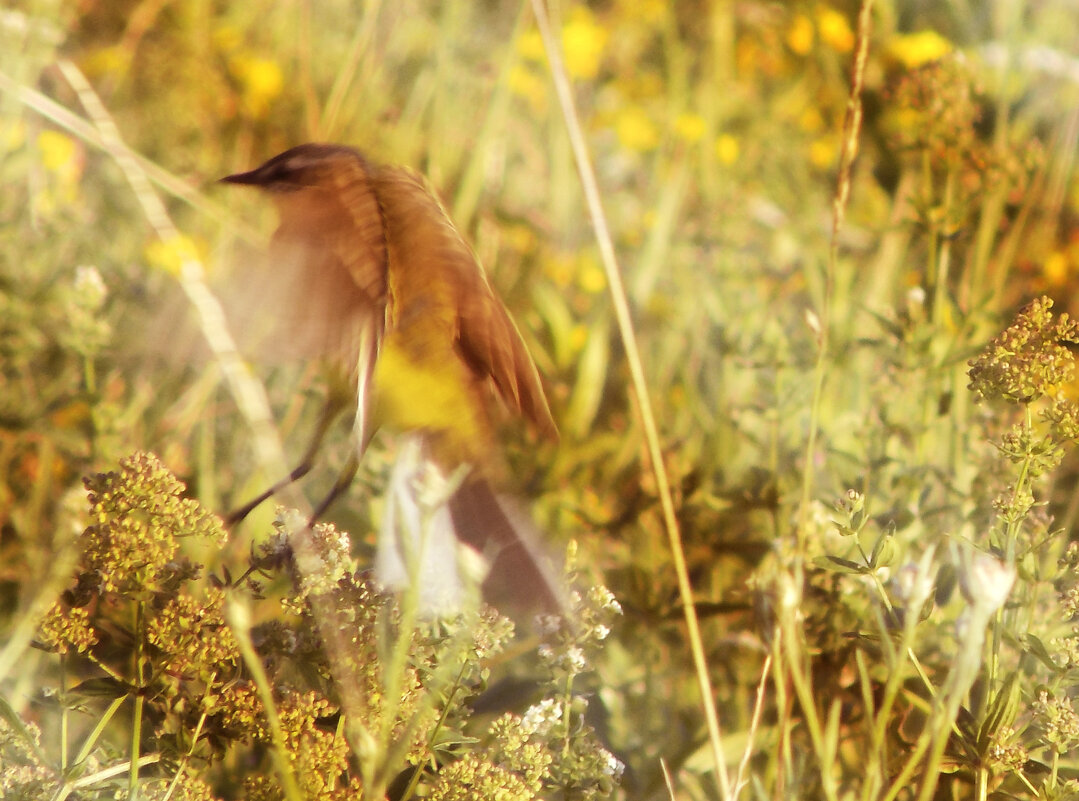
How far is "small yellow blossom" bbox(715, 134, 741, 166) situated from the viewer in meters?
2.64

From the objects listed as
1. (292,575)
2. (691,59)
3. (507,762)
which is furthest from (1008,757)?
(691,59)

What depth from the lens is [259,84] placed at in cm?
244

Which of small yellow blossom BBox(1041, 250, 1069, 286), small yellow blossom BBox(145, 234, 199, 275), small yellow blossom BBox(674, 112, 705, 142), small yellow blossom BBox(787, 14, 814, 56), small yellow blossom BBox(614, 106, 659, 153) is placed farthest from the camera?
small yellow blossom BBox(787, 14, 814, 56)

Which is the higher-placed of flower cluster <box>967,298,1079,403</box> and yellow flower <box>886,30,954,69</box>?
yellow flower <box>886,30,954,69</box>

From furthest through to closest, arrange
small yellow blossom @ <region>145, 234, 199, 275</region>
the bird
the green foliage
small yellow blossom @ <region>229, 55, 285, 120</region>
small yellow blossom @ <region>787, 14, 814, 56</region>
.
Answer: small yellow blossom @ <region>787, 14, 814, 56</region> < small yellow blossom @ <region>229, 55, 285, 120</region> < small yellow blossom @ <region>145, 234, 199, 275</region> < the bird < the green foliage

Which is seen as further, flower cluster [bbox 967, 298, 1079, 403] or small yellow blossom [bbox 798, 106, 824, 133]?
small yellow blossom [bbox 798, 106, 824, 133]

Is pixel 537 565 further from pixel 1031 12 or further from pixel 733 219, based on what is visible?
pixel 1031 12

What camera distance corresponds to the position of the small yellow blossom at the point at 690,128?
2605mm

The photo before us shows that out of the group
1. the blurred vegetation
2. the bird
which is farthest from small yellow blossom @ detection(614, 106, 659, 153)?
the bird

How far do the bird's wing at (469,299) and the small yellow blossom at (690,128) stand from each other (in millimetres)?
1613

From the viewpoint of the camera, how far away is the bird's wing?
41.9 inches

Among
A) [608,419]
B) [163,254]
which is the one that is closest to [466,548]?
[608,419]

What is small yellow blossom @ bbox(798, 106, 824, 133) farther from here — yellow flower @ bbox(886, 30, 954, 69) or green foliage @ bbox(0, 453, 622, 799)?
green foliage @ bbox(0, 453, 622, 799)

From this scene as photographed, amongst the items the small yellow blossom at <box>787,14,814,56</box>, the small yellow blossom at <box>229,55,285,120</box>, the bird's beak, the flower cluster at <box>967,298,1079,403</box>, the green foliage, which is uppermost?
the small yellow blossom at <box>787,14,814,56</box>
